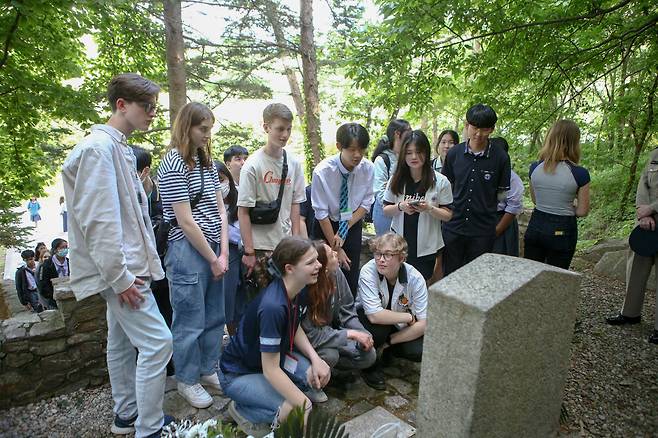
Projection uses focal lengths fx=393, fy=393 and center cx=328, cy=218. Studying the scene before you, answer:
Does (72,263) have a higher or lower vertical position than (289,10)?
lower

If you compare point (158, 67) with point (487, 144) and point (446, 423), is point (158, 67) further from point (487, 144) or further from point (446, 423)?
point (446, 423)

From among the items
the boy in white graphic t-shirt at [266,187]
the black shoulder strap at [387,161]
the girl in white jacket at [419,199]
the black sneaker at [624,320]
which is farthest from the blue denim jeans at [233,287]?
the black sneaker at [624,320]

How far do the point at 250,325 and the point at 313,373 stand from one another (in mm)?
482

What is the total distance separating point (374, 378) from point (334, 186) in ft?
5.19

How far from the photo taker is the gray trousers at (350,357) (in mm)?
2659

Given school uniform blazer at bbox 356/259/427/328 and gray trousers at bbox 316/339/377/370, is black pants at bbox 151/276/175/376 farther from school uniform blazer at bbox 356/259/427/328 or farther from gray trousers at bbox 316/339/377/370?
school uniform blazer at bbox 356/259/427/328

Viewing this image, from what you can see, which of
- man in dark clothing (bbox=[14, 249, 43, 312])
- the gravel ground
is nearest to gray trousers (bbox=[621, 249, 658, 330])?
the gravel ground

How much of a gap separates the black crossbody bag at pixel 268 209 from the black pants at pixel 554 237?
2338mm

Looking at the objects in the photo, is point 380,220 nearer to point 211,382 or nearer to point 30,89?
point 211,382

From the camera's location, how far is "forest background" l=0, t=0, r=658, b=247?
4.26 m

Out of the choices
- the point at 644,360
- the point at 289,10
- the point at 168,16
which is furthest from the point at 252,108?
the point at 644,360

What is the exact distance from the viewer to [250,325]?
2.32m

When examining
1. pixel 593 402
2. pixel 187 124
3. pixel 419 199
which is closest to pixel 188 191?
pixel 187 124

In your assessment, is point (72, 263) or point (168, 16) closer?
point (72, 263)
